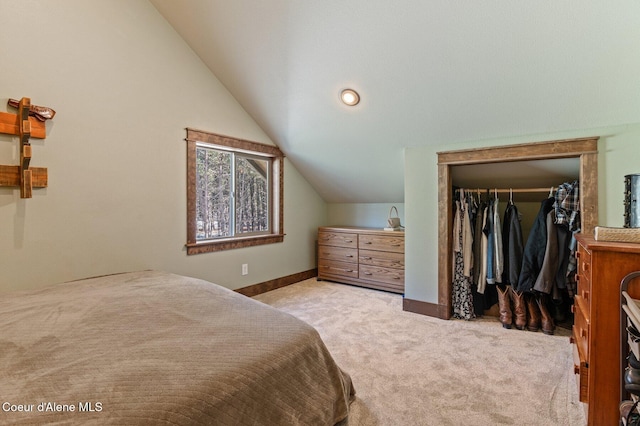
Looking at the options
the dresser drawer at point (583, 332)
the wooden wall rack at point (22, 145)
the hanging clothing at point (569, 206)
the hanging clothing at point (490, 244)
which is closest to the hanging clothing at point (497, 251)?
the hanging clothing at point (490, 244)

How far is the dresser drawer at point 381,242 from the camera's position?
3.66 meters

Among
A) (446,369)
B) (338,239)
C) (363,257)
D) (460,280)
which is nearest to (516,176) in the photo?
(460,280)

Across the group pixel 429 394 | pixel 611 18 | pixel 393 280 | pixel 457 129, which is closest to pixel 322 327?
pixel 429 394

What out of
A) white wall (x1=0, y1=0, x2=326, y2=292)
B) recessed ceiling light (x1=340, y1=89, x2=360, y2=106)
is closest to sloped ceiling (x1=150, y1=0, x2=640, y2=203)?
recessed ceiling light (x1=340, y1=89, x2=360, y2=106)

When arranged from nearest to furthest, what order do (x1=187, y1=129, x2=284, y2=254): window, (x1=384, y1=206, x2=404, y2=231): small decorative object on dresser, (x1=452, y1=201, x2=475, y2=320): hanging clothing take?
(x1=452, y1=201, x2=475, y2=320): hanging clothing → (x1=187, y1=129, x2=284, y2=254): window → (x1=384, y1=206, x2=404, y2=231): small decorative object on dresser

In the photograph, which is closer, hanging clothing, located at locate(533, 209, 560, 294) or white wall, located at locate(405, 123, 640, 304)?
hanging clothing, located at locate(533, 209, 560, 294)

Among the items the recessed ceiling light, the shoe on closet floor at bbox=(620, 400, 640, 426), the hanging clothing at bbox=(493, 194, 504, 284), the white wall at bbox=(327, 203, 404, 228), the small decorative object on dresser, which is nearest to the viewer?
the shoe on closet floor at bbox=(620, 400, 640, 426)

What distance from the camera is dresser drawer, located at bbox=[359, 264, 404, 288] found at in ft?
12.1

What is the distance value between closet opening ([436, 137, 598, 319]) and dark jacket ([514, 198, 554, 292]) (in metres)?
0.24

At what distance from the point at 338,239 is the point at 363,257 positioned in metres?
0.45

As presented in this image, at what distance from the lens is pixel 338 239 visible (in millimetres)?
4191

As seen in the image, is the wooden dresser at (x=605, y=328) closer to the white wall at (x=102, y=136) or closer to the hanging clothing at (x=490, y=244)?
the hanging clothing at (x=490, y=244)

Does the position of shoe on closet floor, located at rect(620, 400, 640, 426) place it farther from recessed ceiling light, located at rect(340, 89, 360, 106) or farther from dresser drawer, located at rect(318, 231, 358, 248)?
dresser drawer, located at rect(318, 231, 358, 248)

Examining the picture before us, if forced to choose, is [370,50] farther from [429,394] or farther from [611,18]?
[429,394]
